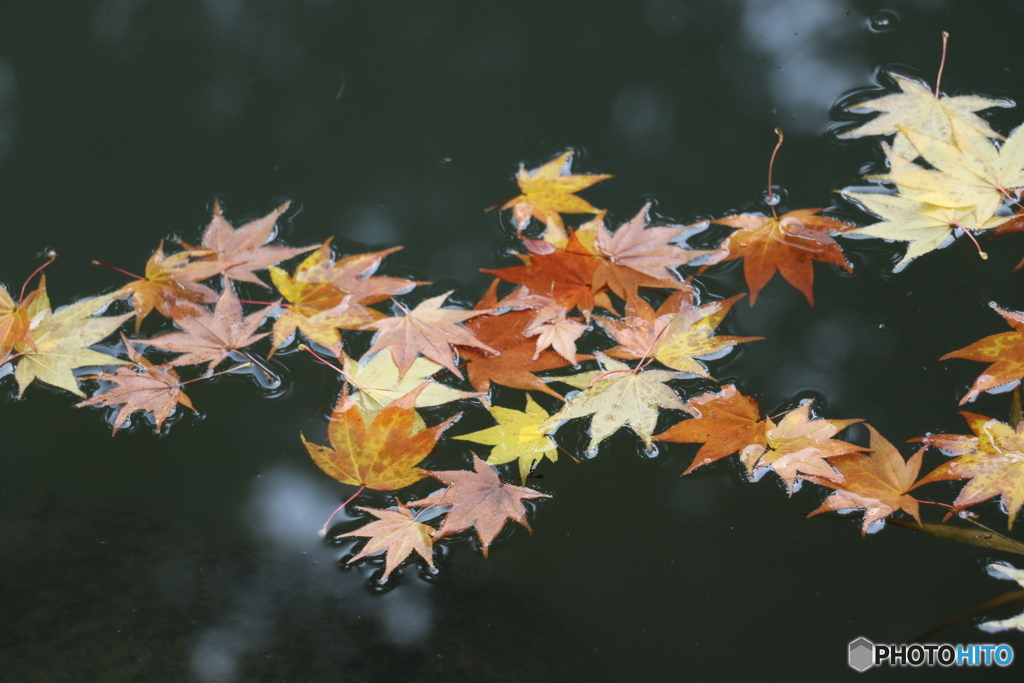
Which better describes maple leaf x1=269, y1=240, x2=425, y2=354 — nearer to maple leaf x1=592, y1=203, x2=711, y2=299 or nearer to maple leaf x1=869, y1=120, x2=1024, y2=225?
maple leaf x1=592, y1=203, x2=711, y2=299

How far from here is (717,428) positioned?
1498 millimetres

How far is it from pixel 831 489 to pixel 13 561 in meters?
1.66

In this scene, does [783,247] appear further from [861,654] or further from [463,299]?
[861,654]

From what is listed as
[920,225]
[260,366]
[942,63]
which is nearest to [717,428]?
[920,225]

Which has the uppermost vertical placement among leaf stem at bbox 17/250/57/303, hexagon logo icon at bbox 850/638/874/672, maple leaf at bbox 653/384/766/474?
leaf stem at bbox 17/250/57/303

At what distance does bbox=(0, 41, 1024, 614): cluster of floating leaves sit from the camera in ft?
4.70

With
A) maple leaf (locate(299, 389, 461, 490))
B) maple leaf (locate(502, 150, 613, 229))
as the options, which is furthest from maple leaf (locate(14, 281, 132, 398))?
maple leaf (locate(502, 150, 613, 229))

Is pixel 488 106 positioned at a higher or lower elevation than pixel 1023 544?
higher

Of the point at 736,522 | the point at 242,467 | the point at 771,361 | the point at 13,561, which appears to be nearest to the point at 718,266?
the point at 771,361

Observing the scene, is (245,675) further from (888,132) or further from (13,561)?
(888,132)

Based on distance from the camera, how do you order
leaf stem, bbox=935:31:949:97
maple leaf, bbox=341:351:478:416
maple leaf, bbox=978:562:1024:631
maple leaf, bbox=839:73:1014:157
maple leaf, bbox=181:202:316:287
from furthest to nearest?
1. leaf stem, bbox=935:31:949:97
2. maple leaf, bbox=839:73:1014:157
3. maple leaf, bbox=181:202:316:287
4. maple leaf, bbox=341:351:478:416
5. maple leaf, bbox=978:562:1024:631

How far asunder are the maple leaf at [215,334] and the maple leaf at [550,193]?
2.35 ft

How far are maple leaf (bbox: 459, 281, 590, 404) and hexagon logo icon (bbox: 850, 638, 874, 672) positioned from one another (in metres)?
0.72

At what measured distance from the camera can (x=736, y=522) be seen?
143 cm
